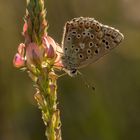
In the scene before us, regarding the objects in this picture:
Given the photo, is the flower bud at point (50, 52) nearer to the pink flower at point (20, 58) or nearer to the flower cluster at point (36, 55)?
the flower cluster at point (36, 55)

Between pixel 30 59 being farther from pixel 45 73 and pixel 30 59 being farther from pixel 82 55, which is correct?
pixel 82 55

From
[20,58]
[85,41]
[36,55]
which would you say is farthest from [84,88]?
[36,55]

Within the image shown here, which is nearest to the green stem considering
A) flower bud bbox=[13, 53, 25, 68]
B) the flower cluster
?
the flower cluster

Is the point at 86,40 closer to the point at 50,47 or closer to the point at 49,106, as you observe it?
the point at 50,47

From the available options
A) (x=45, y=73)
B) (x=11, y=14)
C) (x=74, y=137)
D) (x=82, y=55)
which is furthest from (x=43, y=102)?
(x=11, y=14)

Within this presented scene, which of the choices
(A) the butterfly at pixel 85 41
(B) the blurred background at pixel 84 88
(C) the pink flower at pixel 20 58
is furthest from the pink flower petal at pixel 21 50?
(B) the blurred background at pixel 84 88

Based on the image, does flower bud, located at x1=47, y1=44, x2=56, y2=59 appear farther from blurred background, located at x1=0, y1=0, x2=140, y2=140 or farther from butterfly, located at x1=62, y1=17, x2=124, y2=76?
blurred background, located at x1=0, y1=0, x2=140, y2=140
